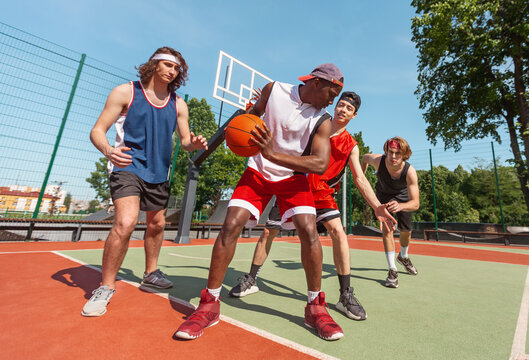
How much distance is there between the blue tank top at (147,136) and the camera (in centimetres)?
262

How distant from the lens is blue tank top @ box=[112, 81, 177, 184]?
2.62m

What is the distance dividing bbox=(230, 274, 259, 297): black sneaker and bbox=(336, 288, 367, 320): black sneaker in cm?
94

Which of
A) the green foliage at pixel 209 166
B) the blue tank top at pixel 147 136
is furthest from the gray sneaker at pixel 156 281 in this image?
the green foliage at pixel 209 166

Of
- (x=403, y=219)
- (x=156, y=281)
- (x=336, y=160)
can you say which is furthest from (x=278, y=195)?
(x=403, y=219)

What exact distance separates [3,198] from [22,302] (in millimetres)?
6214

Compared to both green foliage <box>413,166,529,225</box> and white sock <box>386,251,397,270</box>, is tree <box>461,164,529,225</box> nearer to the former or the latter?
green foliage <box>413,166,529,225</box>

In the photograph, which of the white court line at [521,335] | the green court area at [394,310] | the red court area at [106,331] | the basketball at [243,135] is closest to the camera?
the red court area at [106,331]

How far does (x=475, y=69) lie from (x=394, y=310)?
65.9ft

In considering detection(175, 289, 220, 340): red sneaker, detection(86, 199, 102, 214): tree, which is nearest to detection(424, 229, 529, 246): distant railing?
detection(175, 289, 220, 340): red sneaker

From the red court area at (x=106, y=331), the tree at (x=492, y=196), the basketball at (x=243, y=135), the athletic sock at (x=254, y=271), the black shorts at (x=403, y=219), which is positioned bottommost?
the red court area at (x=106, y=331)

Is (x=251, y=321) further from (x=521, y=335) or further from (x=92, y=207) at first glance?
(x=92, y=207)

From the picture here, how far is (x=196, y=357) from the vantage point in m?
1.55

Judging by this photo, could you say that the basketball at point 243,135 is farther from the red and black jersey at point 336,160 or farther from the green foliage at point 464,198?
the green foliage at point 464,198

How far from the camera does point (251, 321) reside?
2113mm
